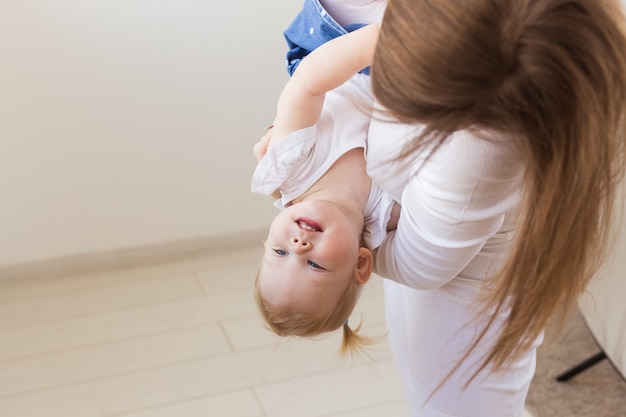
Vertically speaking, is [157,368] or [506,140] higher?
[506,140]

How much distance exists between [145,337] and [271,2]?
1.05 m

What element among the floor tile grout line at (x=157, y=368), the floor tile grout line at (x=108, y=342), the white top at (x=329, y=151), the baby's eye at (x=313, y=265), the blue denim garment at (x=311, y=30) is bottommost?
the floor tile grout line at (x=108, y=342)

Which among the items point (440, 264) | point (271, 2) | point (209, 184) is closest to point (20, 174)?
point (209, 184)

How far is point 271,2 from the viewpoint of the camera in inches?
102

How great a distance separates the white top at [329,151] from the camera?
1047 mm

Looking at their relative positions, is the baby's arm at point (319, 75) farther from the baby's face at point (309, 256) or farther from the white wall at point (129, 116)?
the white wall at point (129, 116)

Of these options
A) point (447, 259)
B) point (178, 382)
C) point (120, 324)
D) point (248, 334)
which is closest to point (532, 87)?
point (447, 259)

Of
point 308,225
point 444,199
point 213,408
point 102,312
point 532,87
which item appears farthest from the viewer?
point 102,312

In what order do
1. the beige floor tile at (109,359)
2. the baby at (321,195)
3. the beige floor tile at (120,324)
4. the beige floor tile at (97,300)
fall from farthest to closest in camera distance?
the beige floor tile at (97,300) → the beige floor tile at (120,324) → the beige floor tile at (109,359) → the baby at (321,195)

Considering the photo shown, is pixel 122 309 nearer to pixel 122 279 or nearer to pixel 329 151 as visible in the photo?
pixel 122 279

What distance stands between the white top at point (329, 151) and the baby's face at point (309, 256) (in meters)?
0.04

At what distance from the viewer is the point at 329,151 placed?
107 cm

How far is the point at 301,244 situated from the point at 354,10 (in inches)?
11.7

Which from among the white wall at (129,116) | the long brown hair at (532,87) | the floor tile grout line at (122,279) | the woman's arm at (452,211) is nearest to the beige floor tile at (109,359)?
the floor tile grout line at (122,279)
